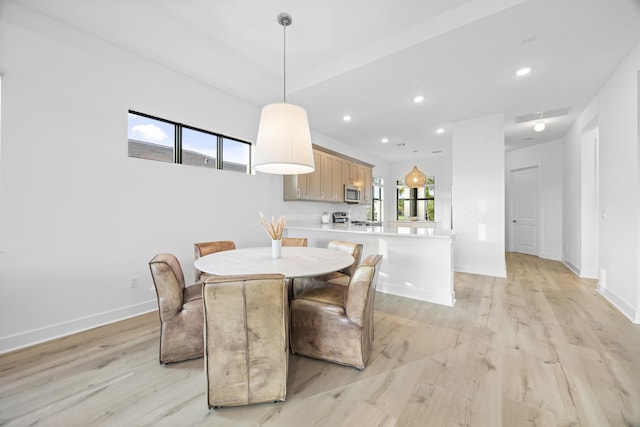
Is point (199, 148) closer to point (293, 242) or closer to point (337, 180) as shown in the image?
point (293, 242)

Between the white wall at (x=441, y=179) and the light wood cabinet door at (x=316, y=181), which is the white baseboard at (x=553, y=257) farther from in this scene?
the light wood cabinet door at (x=316, y=181)

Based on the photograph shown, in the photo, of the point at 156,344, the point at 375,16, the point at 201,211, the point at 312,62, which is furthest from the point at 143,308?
the point at 375,16

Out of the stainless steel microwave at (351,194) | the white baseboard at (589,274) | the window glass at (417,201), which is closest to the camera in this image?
the white baseboard at (589,274)

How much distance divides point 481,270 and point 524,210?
3.25m

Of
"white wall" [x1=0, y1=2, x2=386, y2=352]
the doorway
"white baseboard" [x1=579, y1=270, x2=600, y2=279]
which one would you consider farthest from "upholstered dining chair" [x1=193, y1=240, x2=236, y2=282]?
the doorway

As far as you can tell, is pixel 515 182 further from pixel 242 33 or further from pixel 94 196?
pixel 94 196

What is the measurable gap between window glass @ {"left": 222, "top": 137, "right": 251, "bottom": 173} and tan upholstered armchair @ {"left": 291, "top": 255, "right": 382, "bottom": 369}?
256 centimetres

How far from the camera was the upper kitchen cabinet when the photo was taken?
4.40 meters

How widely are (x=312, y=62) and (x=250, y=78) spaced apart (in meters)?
0.85

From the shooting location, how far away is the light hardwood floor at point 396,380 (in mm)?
1357

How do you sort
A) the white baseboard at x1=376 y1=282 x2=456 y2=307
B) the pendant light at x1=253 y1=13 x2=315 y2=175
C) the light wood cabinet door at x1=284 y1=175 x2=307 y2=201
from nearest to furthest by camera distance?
the pendant light at x1=253 y1=13 x2=315 y2=175 → the white baseboard at x1=376 y1=282 x2=456 y2=307 → the light wood cabinet door at x1=284 y1=175 x2=307 y2=201

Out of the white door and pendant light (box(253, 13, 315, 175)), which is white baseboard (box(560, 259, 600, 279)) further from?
pendant light (box(253, 13, 315, 175))

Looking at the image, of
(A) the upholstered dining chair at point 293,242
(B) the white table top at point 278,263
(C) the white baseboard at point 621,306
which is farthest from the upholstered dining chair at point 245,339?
(C) the white baseboard at point 621,306

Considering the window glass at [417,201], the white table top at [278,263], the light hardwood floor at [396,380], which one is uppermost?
the window glass at [417,201]
